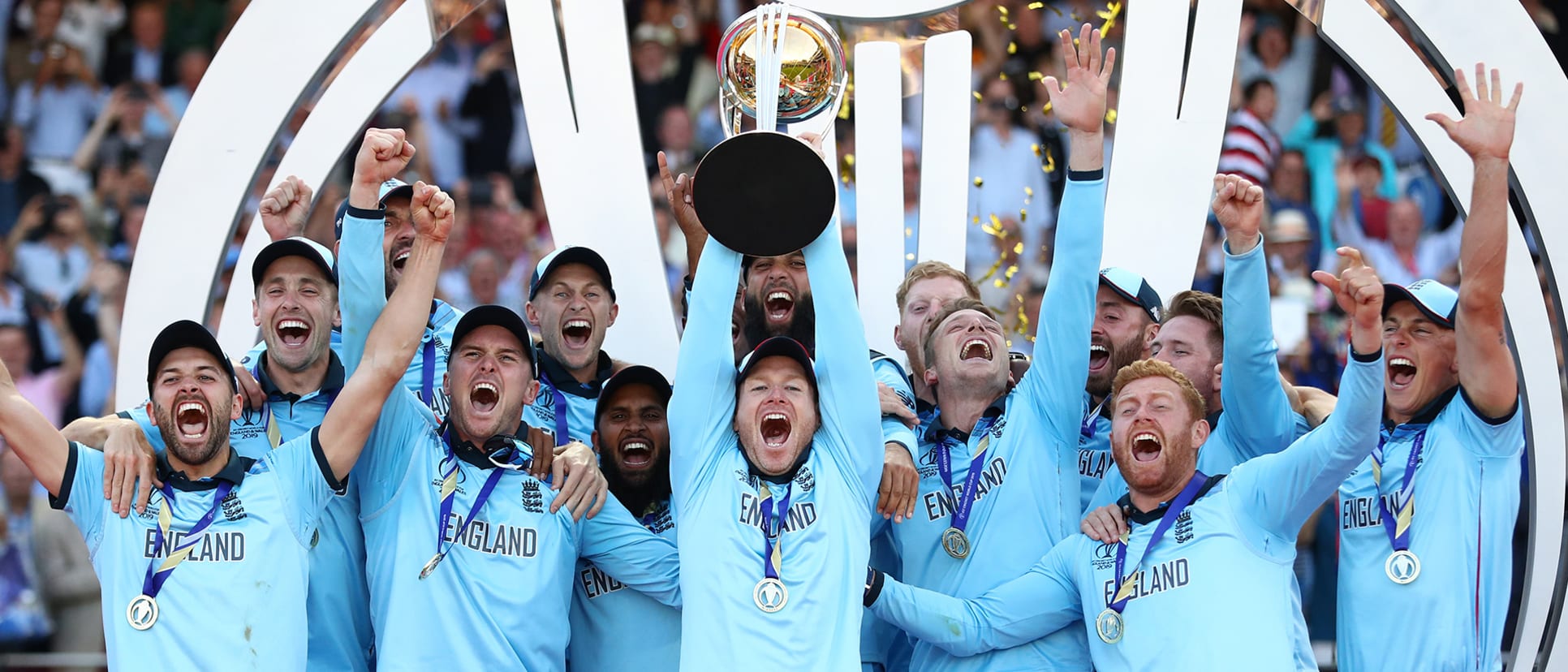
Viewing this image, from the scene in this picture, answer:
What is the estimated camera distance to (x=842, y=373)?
15.5ft

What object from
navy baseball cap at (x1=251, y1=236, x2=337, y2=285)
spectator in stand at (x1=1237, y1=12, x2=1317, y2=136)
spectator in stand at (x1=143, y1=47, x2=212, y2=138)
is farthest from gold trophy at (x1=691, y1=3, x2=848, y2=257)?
spectator in stand at (x1=143, y1=47, x2=212, y2=138)

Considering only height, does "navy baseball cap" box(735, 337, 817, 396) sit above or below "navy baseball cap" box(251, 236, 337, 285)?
below

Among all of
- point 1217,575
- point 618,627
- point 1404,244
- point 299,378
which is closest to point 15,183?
point 299,378

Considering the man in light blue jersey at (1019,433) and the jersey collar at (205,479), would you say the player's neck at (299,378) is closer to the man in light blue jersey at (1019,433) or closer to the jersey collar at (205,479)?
the jersey collar at (205,479)

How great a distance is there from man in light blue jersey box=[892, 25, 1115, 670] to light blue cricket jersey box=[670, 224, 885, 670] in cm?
49

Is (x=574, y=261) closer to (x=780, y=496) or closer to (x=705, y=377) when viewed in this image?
(x=705, y=377)

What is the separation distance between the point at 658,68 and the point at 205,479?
413cm

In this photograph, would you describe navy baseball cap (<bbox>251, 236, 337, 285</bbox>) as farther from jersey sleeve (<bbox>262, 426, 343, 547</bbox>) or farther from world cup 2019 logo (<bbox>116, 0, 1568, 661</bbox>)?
world cup 2019 logo (<bbox>116, 0, 1568, 661</bbox>)

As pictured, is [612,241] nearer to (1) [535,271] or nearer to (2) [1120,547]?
(1) [535,271]

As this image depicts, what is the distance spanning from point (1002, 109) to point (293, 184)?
10.9 feet

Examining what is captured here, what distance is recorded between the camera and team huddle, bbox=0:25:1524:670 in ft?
15.1

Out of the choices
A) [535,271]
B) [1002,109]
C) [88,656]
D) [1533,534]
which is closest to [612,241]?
[535,271]

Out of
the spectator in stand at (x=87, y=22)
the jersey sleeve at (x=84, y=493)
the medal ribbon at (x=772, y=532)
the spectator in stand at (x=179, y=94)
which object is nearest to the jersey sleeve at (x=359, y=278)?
the jersey sleeve at (x=84, y=493)

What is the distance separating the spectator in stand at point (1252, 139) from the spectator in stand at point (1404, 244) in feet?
1.41
